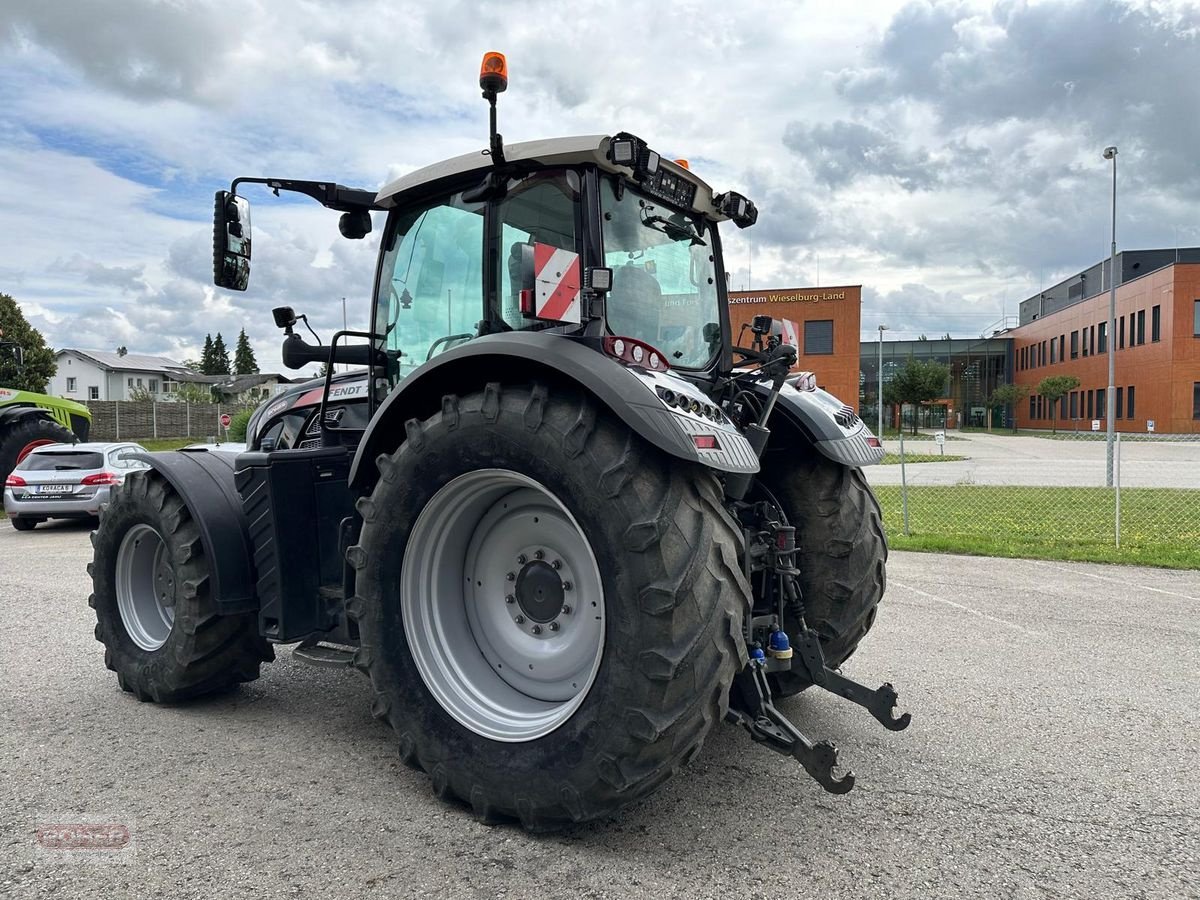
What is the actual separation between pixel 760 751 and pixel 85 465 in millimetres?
12867

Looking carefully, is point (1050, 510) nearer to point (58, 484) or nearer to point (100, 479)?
point (100, 479)

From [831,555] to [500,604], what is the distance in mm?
1594

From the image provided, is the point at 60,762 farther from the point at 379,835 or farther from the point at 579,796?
the point at 579,796

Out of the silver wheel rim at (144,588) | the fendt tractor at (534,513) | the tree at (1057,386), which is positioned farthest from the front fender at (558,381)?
the tree at (1057,386)

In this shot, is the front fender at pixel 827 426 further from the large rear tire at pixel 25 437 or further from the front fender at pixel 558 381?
the large rear tire at pixel 25 437

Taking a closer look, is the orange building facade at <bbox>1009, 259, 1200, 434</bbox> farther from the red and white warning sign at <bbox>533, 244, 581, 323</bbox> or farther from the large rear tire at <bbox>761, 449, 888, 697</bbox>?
the red and white warning sign at <bbox>533, 244, 581, 323</bbox>

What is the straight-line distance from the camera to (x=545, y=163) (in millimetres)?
3506

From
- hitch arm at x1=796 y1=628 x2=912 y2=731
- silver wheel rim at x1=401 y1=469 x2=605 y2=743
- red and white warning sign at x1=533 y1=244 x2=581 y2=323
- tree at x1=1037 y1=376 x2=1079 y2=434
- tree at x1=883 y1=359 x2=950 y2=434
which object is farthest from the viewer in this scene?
tree at x1=1037 y1=376 x2=1079 y2=434

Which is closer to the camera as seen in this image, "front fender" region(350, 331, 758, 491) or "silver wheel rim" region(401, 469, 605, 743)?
"front fender" region(350, 331, 758, 491)

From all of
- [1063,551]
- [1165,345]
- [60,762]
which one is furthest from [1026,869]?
[1165,345]

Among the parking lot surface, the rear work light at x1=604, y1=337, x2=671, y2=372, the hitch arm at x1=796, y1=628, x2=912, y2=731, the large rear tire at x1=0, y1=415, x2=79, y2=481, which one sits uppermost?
the rear work light at x1=604, y1=337, x2=671, y2=372

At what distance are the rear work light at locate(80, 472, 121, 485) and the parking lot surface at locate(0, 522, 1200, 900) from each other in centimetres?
880

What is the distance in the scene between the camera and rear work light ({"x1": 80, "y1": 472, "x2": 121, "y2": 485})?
13.1 meters

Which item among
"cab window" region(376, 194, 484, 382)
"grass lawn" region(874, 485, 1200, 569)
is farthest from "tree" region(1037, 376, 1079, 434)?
"cab window" region(376, 194, 484, 382)
